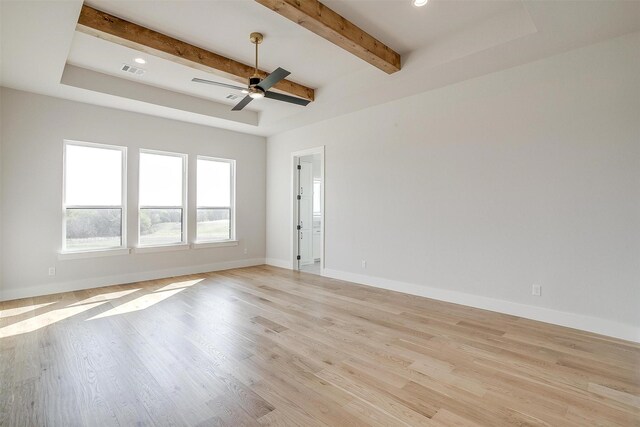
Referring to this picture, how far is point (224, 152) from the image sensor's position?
6688mm

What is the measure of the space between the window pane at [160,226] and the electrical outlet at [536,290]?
19.2 ft

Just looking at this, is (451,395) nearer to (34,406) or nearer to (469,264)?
(469,264)

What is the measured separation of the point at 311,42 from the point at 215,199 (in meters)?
4.04

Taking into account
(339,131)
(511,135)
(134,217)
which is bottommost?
(134,217)

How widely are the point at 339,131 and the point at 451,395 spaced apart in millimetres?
4601

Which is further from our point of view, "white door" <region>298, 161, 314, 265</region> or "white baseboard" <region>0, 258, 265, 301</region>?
"white door" <region>298, 161, 314, 265</region>

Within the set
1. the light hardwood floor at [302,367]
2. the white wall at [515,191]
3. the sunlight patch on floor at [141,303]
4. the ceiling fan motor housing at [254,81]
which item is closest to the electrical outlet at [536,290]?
the white wall at [515,191]

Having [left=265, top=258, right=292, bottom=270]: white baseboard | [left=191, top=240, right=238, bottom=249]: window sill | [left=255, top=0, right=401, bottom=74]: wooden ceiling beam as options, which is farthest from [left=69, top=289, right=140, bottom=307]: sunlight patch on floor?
[left=255, top=0, right=401, bottom=74]: wooden ceiling beam

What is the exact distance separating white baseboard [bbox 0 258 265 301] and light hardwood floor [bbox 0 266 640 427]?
0.36 meters

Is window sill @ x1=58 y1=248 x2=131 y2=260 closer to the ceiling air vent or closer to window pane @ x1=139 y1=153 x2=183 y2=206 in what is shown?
window pane @ x1=139 y1=153 x2=183 y2=206

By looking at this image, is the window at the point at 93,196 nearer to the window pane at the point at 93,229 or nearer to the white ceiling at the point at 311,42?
the window pane at the point at 93,229

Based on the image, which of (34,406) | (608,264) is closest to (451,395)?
(608,264)

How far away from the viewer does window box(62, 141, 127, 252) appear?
494cm

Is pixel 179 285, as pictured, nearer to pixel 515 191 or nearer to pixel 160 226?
pixel 160 226
